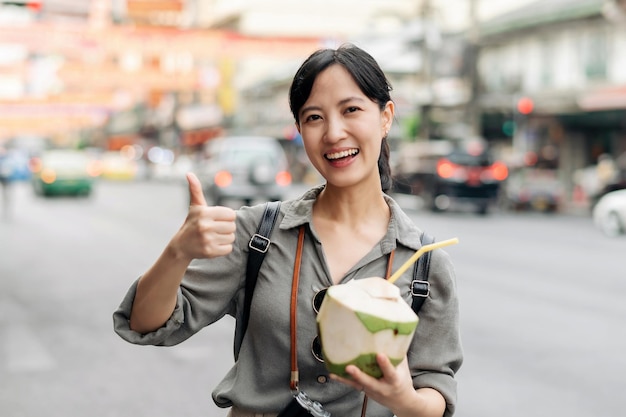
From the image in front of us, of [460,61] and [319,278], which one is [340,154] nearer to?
A: [319,278]

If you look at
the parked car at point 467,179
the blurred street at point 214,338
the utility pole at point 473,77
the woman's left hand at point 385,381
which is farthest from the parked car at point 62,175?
the woman's left hand at point 385,381

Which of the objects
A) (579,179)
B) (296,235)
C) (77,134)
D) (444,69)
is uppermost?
(296,235)

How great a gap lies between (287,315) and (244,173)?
19.9 m

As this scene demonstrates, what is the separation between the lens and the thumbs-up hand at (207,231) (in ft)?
6.23

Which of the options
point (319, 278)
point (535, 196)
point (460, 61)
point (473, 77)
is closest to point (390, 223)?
point (319, 278)

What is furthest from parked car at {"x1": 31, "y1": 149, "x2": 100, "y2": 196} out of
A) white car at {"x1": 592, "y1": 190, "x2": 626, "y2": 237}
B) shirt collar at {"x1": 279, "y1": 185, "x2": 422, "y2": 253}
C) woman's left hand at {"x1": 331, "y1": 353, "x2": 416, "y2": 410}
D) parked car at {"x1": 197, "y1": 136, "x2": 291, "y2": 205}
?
woman's left hand at {"x1": 331, "y1": 353, "x2": 416, "y2": 410}

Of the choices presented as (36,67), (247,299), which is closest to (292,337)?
(247,299)

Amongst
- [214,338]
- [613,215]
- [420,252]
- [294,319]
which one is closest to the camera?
[420,252]

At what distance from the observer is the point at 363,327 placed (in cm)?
176

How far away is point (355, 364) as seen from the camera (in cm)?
178

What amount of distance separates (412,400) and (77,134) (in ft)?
436

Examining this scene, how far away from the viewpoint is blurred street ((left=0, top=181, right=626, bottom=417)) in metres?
6.08

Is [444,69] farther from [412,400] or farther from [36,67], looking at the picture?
[412,400]

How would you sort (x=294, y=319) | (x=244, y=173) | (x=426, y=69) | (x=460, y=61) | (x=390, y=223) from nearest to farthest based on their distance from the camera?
(x=294, y=319)
(x=390, y=223)
(x=244, y=173)
(x=426, y=69)
(x=460, y=61)
